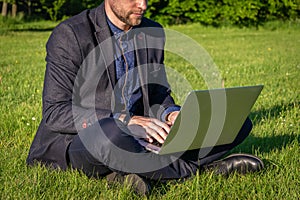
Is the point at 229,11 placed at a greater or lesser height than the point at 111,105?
lesser

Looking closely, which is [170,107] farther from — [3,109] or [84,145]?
[3,109]

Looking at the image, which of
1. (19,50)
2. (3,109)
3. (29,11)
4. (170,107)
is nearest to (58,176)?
(170,107)

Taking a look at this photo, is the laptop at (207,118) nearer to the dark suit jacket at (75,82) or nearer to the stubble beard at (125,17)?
the dark suit jacket at (75,82)

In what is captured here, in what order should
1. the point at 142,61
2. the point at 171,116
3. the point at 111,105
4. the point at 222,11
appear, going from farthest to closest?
the point at 222,11 → the point at 142,61 → the point at 171,116 → the point at 111,105

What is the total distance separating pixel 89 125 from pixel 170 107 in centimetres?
69

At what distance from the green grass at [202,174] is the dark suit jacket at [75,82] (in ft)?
0.67

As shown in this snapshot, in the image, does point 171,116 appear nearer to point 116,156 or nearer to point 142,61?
point 142,61

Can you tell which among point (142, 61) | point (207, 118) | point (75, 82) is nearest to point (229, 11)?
point (142, 61)

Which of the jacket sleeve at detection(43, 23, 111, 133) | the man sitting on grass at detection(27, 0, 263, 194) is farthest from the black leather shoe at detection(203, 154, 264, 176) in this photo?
the jacket sleeve at detection(43, 23, 111, 133)

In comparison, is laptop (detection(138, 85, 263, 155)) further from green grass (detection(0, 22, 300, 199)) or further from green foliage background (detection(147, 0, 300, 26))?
green foliage background (detection(147, 0, 300, 26))

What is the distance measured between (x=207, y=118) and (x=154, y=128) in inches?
12.4

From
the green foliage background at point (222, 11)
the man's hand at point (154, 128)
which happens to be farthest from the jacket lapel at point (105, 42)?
the green foliage background at point (222, 11)

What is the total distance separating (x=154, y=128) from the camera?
10.8 feet

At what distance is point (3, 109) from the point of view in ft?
19.0
